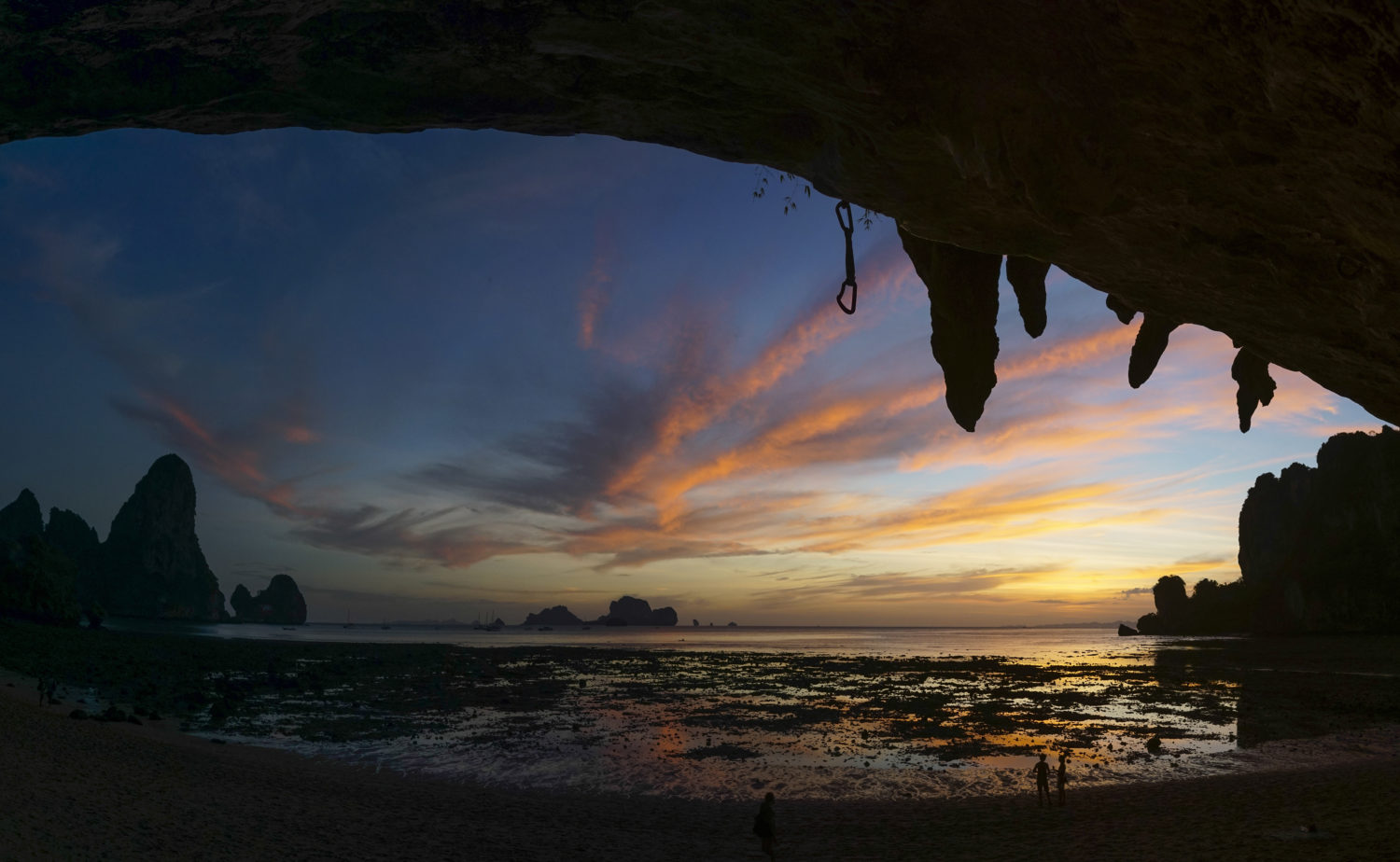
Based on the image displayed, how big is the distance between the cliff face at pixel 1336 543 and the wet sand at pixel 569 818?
11617 centimetres

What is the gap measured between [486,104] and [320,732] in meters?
29.4

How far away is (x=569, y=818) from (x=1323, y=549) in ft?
483

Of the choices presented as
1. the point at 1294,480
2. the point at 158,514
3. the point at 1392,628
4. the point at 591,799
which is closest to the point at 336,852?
the point at 591,799

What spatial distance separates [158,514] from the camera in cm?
19762

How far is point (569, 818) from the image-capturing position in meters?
17.2

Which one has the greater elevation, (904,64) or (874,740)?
(904,64)

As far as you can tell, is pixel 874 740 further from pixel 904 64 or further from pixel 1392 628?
pixel 1392 628

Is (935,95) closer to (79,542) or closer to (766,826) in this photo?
(766,826)

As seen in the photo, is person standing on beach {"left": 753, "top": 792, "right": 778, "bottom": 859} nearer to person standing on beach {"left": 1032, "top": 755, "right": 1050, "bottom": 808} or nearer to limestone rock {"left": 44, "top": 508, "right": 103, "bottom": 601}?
person standing on beach {"left": 1032, "top": 755, "right": 1050, "bottom": 808}

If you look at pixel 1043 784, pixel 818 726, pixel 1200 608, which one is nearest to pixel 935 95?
pixel 1043 784

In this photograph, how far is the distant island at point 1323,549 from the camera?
103 metres

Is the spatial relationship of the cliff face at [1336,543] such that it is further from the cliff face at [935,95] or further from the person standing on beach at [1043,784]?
the cliff face at [935,95]

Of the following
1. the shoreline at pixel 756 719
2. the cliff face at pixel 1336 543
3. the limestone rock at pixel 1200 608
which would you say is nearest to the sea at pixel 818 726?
the shoreline at pixel 756 719

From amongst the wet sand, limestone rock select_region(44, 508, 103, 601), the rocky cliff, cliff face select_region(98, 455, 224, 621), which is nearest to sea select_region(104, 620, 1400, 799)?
the wet sand
